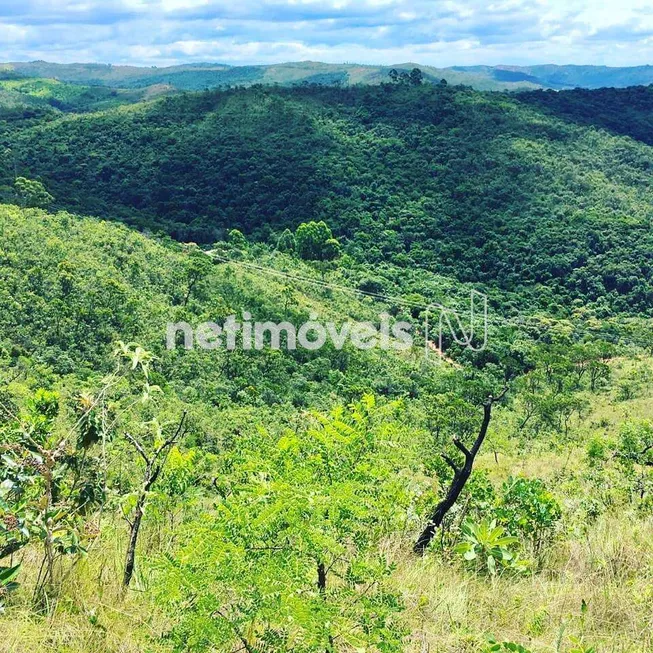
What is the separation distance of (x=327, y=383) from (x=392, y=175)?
3815 cm

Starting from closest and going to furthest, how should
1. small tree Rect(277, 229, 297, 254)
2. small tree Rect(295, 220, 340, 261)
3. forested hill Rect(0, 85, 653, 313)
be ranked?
small tree Rect(295, 220, 340, 261) → small tree Rect(277, 229, 297, 254) → forested hill Rect(0, 85, 653, 313)

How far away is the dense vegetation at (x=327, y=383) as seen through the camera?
2.49 metres

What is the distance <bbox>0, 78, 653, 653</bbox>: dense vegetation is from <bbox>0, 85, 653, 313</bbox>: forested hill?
0.32 m

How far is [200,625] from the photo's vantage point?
223 cm

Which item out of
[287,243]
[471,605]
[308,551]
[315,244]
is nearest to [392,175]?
[287,243]

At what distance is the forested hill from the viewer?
4844 centimetres

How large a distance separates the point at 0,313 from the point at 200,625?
2321 cm

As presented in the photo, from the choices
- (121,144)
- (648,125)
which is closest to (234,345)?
(121,144)

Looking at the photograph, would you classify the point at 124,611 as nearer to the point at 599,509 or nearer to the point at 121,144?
the point at 599,509

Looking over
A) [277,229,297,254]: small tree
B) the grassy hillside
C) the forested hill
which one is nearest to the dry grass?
the grassy hillside

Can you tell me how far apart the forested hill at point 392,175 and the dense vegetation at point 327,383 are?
32 centimetres

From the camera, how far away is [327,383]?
2698 centimetres

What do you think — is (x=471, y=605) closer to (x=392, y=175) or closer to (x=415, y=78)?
(x=392, y=175)

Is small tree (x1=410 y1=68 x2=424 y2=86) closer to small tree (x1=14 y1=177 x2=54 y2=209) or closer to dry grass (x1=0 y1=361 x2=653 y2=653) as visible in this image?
small tree (x1=14 y1=177 x2=54 y2=209)
